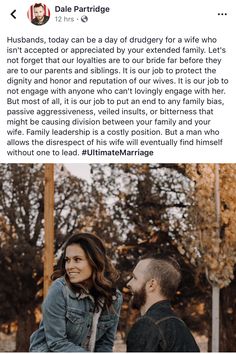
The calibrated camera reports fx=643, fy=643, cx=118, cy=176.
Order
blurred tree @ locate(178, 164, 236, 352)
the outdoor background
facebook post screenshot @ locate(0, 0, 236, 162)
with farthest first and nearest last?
the outdoor background
blurred tree @ locate(178, 164, 236, 352)
facebook post screenshot @ locate(0, 0, 236, 162)

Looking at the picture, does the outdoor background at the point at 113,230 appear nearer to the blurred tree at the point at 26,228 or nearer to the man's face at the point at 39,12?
the blurred tree at the point at 26,228

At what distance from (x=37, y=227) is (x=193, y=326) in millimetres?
2722

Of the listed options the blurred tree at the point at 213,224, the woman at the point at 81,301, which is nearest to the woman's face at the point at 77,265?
the woman at the point at 81,301

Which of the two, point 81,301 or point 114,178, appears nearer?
point 81,301

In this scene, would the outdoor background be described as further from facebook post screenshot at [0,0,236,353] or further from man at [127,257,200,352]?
man at [127,257,200,352]

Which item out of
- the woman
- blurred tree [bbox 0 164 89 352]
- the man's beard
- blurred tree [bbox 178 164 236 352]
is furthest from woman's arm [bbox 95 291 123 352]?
blurred tree [bbox 0 164 89 352]

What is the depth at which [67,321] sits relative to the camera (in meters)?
2.59

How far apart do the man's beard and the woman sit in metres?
0.35

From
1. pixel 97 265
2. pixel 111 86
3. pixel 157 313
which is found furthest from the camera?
pixel 111 86

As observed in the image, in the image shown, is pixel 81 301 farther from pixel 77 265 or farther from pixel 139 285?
pixel 139 285

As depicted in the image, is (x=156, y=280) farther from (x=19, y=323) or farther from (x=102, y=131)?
(x=19, y=323)

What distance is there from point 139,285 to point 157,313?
128 mm

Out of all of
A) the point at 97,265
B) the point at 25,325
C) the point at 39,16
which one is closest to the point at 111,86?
the point at 39,16

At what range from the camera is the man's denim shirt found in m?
2.53
